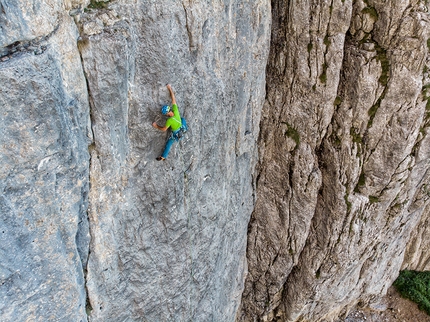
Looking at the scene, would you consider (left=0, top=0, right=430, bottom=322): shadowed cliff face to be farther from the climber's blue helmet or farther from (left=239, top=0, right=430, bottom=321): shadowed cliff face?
the climber's blue helmet

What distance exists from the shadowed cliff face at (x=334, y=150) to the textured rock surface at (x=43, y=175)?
6915 millimetres

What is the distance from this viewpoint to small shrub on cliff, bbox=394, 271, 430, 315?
677 inches

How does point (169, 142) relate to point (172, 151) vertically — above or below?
above

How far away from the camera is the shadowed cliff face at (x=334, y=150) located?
9867mm

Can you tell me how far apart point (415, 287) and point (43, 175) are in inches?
755

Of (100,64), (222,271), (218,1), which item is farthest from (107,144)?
(222,271)

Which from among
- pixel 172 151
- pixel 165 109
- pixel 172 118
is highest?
pixel 165 109

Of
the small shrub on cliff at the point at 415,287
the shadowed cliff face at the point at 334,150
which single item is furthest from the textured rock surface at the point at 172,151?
the small shrub on cliff at the point at 415,287

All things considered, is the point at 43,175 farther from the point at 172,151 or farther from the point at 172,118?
the point at 172,151

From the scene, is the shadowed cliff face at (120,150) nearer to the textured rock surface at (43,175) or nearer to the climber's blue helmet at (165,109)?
the textured rock surface at (43,175)

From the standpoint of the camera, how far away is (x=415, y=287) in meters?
17.7

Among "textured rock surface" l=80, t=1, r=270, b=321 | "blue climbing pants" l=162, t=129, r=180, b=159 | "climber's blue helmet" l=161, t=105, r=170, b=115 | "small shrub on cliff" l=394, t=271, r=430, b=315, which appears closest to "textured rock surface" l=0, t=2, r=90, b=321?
"textured rock surface" l=80, t=1, r=270, b=321

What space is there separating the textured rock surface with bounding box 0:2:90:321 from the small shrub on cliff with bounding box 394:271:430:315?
56.1 feet

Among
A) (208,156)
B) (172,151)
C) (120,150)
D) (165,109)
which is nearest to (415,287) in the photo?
(208,156)
